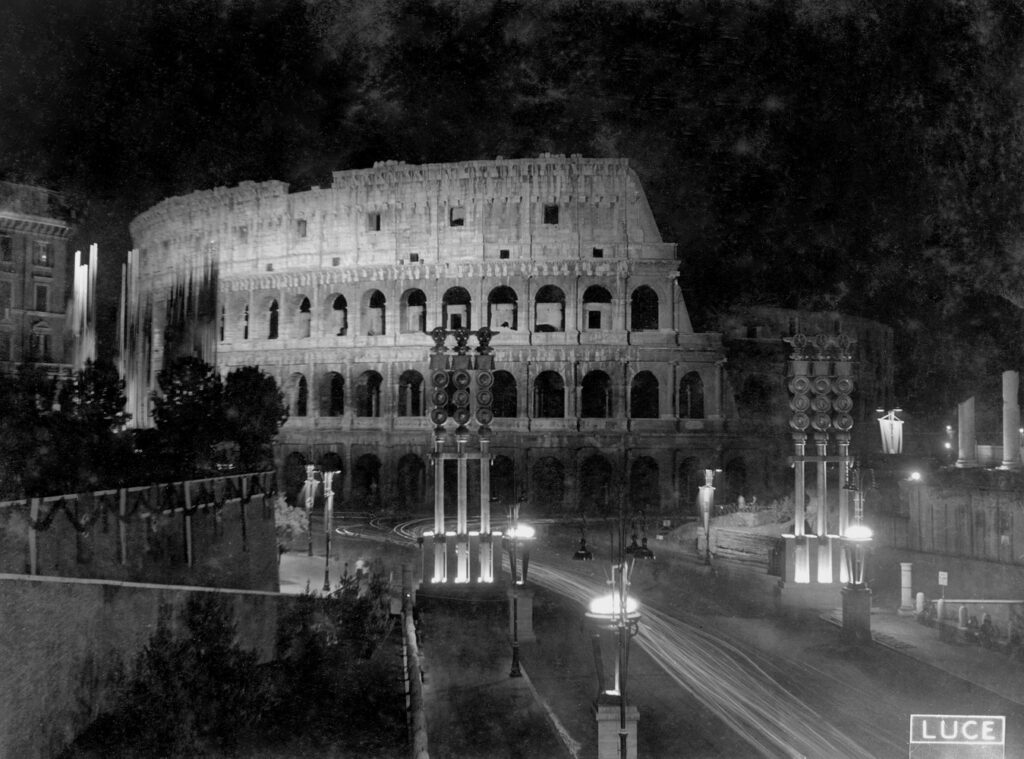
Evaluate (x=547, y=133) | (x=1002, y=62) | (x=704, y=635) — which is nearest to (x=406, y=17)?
(x=1002, y=62)

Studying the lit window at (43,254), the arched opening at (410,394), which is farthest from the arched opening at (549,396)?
the lit window at (43,254)

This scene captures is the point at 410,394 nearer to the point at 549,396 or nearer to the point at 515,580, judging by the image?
the point at 549,396

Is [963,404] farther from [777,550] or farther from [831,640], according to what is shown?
[831,640]

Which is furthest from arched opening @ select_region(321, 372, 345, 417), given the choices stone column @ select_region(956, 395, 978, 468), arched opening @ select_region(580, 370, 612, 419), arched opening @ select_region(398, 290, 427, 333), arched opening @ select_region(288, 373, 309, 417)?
stone column @ select_region(956, 395, 978, 468)

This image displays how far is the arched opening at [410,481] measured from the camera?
35094mm

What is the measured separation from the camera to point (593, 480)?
1363 inches

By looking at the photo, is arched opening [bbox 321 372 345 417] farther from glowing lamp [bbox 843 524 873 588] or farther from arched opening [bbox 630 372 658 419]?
glowing lamp [bbox 843 524 873 588]

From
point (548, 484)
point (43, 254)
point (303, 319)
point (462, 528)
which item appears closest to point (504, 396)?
point (548, 484)

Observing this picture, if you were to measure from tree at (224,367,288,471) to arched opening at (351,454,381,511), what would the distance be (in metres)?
6.60

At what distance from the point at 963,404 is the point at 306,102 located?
902 inches

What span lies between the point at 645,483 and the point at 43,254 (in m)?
23.2

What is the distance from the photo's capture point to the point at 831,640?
1625cm

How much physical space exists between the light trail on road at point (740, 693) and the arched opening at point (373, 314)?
22310 mm

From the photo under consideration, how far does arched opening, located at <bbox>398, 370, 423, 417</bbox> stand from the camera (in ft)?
121
